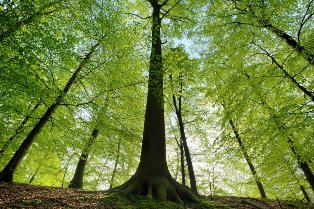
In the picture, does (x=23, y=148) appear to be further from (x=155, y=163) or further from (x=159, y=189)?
(x=159, y=189)

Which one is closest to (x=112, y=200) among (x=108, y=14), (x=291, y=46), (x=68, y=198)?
Result: (x=68, y=198)

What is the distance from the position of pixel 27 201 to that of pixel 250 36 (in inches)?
334

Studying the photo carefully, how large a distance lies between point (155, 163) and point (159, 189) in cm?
91

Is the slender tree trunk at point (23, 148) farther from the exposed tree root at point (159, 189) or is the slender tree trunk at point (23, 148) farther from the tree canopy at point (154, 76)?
the exposed tree root at point (159, 189)

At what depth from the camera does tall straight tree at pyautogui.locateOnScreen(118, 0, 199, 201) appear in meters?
7.33

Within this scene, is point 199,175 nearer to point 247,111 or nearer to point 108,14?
point 247,111

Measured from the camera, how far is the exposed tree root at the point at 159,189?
7.18 m

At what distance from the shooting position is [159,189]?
23.6ft

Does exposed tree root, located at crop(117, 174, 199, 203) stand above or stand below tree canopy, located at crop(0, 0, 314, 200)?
below

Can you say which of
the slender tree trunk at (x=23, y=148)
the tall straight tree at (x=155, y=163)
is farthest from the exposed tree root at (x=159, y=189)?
the slender tree trunk at (x=23, y=148)

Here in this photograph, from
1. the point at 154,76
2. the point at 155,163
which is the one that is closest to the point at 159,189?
the point at 155,163

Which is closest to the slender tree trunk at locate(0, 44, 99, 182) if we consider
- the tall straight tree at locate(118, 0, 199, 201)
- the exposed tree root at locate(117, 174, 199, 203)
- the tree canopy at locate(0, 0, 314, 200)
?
the tree canopy at locate(0, 0, 314, 200)

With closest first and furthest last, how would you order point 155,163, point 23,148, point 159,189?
1. point 159,189
2. point 155,163
3. point 23,148

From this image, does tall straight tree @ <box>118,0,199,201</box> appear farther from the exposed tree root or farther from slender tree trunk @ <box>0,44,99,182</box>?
slender tree trunk @ <box>0,44,99,182</box>
